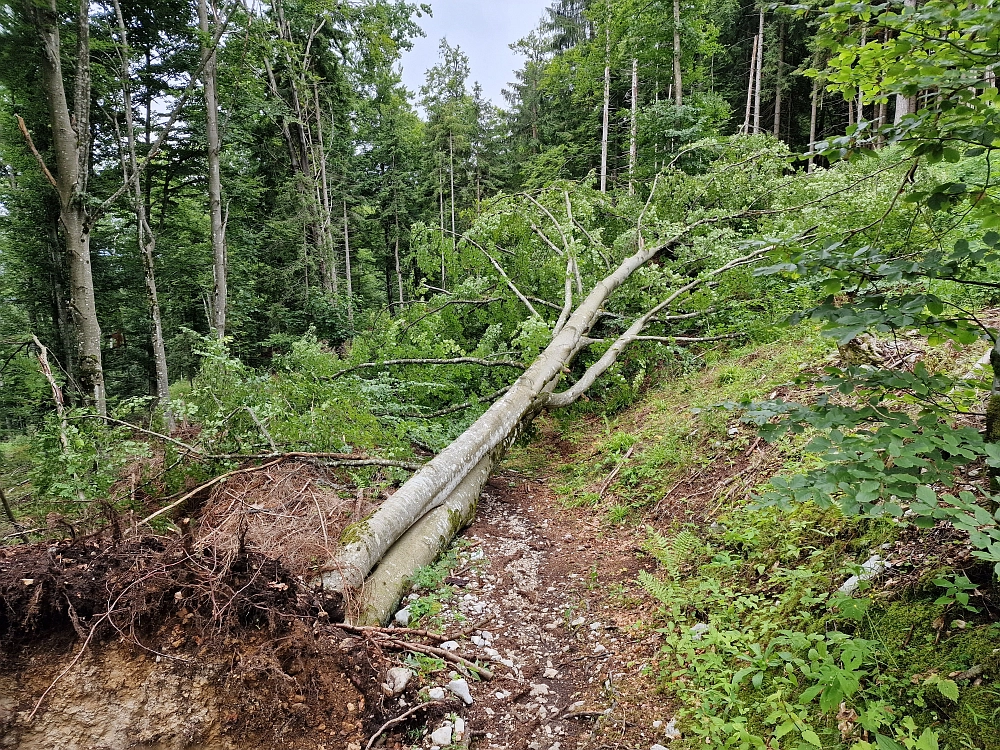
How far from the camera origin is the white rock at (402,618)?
310cm

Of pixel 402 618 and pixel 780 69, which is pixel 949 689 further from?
pixel 780 69

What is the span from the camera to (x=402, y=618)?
3.12 metres

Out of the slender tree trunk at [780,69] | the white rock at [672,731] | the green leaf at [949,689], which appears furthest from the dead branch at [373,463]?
the slender tree trunk at [780,69]

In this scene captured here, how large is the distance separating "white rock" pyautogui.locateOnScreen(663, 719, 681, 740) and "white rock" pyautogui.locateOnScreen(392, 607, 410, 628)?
1.67m

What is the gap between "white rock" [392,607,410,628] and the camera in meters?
3.10

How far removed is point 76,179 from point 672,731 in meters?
7.92

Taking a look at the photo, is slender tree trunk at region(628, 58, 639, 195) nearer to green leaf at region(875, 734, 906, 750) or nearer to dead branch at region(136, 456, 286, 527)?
dead branch at region(136, 456, 286, 527)

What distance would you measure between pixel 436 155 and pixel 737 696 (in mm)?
31854

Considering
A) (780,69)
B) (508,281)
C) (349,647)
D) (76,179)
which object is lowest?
(349,647)

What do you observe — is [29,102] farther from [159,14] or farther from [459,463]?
[459,463]

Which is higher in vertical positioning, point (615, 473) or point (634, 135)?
point (634, 135)

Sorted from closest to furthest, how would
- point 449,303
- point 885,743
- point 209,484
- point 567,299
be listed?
point 885,743
point 209,484
point 567,299
point 449,303

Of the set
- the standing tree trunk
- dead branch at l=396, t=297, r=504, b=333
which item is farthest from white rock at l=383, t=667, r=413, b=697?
dead branch at l=396, t=297, r=504, b=333

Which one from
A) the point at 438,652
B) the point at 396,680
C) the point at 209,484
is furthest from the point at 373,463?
the point at 396,680
